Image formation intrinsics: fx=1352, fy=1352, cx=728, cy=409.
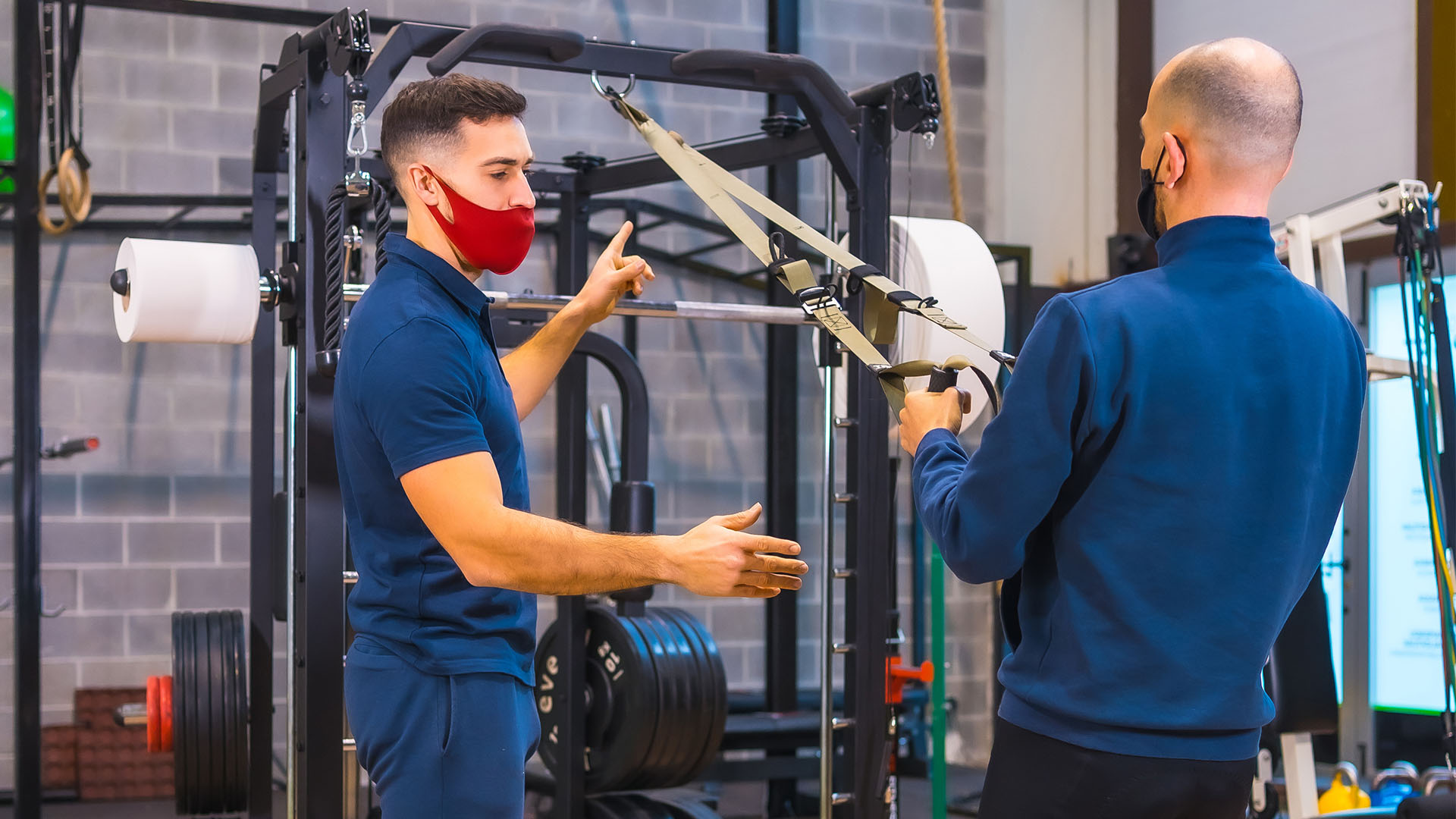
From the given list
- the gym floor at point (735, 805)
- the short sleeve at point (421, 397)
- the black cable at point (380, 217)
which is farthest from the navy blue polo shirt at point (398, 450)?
the gym floor at point (735, 805)

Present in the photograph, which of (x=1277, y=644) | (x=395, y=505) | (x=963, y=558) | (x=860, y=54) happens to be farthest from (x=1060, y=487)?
(x=860, y=54)

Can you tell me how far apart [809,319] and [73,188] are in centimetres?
264

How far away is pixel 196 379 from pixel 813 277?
402 cm

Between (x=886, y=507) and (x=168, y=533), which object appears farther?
(x=168, y=533)

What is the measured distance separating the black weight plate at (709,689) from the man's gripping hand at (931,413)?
2.23 m

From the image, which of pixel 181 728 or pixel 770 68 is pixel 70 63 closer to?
pixel 181 728

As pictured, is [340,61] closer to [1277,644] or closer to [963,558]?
[963,558]

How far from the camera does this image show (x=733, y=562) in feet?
5.43

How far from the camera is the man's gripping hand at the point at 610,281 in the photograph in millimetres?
2465

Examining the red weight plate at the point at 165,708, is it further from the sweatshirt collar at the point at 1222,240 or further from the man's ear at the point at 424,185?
the sweatshirt collar at the point at 1222,240

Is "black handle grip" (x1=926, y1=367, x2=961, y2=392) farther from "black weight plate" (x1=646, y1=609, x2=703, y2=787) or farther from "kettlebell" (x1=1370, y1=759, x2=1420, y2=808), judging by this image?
"kettlebell" (x1=1370, y1=759, x2=1420, y2=808)

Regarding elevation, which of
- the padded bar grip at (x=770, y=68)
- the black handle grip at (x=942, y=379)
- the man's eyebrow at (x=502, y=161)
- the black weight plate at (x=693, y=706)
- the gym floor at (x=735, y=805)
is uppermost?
the padded bar grip at (x=770, y=68)

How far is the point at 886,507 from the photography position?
327 cm

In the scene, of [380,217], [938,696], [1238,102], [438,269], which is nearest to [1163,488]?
[1238,102]
